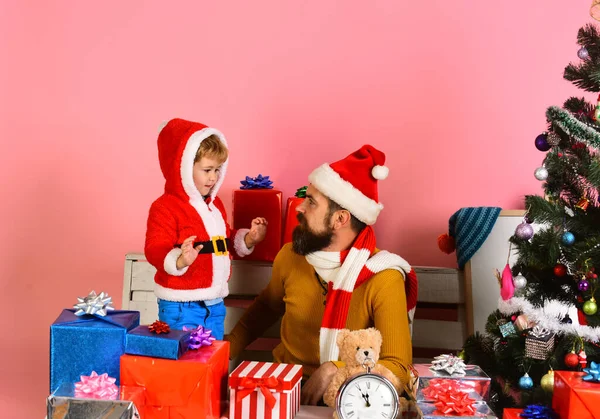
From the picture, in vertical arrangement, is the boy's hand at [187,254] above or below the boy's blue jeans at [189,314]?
above

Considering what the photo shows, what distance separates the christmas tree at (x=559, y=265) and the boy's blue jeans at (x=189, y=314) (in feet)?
2.76

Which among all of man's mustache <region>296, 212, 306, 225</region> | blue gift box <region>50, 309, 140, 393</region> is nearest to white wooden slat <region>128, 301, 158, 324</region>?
man's mustache <region>296, 212, 306, 225</region>

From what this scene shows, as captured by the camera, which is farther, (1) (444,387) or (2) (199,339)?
(2) (199,339)

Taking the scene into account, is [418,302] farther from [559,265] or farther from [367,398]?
[367,398]

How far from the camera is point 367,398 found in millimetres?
1495

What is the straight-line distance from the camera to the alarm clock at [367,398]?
149 centimetres

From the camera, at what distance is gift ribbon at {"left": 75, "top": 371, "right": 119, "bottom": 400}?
1436mm

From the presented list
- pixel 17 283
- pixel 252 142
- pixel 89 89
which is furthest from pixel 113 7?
pixel 17 283

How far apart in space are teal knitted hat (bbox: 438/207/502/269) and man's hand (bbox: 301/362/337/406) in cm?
66

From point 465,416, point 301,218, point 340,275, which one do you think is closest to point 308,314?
point 340,275

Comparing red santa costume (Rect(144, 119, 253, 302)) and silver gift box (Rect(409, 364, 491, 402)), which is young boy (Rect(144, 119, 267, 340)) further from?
silver gift box (Rect(409, 364, 491, 402))

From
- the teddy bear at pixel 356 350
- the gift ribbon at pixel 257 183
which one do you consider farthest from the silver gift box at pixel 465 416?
the gift ribbon at pixel 257 183

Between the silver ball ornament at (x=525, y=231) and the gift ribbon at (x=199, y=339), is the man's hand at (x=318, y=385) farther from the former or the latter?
the silver ball ornament at (x=525, y=231)

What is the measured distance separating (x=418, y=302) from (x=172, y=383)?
107 centimetres
